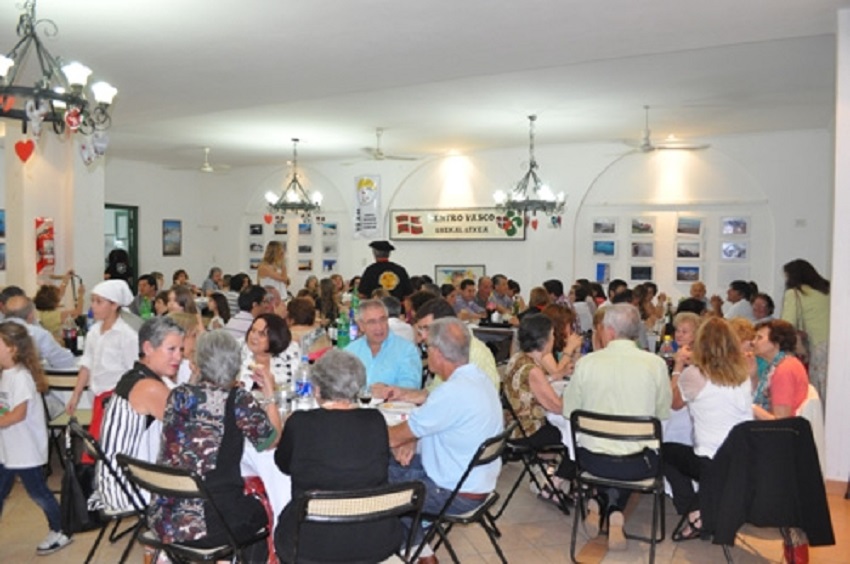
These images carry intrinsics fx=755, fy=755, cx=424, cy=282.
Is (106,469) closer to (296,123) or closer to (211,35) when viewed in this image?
(211,35)

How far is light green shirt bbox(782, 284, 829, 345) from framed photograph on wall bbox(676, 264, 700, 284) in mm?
4597

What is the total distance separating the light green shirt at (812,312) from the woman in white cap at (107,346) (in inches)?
210

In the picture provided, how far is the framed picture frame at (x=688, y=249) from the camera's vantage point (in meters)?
11.1

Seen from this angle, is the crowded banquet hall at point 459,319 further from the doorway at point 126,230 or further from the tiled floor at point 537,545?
the doorway at point 126,230

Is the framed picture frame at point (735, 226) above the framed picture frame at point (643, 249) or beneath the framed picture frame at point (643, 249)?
above

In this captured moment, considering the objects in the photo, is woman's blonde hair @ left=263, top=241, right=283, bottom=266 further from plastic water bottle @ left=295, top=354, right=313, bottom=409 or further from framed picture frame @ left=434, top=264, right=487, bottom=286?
plastic water bottle @ left=295, top=354, right=313, bottom=409

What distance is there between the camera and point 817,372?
6.73 m

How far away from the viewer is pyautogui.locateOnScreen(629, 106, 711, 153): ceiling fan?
9141 millimetres

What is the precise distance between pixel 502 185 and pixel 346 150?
2.66m

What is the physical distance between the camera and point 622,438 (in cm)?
368

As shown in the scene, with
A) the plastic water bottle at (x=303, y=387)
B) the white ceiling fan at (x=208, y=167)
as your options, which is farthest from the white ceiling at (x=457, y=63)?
the plastic water bottle at (x=303, y=387)

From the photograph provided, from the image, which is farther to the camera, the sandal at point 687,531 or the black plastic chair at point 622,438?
the sandal at point 687,531

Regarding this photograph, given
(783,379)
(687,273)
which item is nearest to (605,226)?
(687,273)

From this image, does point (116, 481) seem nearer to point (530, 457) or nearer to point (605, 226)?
point (530, 457)
